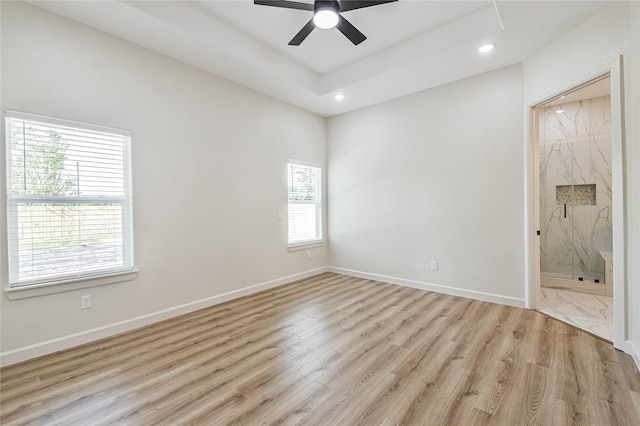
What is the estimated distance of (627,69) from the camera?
2.34 meters

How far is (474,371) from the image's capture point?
2188 mm

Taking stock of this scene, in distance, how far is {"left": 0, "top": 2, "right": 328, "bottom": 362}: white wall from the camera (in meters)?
2.46

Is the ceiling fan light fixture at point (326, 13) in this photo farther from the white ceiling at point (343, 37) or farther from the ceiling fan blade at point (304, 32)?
the white ceiling at point (343, 37)

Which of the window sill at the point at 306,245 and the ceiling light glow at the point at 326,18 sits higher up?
the ceiling light glow at the point at 326,18

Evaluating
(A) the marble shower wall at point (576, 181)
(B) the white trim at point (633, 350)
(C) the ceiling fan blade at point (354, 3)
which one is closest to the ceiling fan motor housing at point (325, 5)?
(C) the ceiling fan blade at point (354, 3)

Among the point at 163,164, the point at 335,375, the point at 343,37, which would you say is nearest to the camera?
the point at 335,375

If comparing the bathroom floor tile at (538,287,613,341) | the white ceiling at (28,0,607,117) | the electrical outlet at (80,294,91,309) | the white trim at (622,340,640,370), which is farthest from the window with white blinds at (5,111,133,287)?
the bathroom floor tile at (538,287,613,341)

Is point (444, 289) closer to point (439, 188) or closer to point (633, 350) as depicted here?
point (439, 188)

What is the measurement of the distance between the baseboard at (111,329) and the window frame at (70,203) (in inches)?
18.1

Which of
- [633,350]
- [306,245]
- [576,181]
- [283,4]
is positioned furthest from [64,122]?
[576,181]

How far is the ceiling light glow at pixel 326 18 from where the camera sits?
94.1 inches

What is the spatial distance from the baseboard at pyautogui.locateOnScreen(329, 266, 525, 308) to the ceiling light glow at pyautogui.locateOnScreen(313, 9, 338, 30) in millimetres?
3704

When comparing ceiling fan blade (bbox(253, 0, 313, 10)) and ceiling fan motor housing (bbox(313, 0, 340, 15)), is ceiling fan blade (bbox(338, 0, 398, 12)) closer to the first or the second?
ceiling fan motor housing (bbox(313, 0, 340, 15))

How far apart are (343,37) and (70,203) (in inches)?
136
